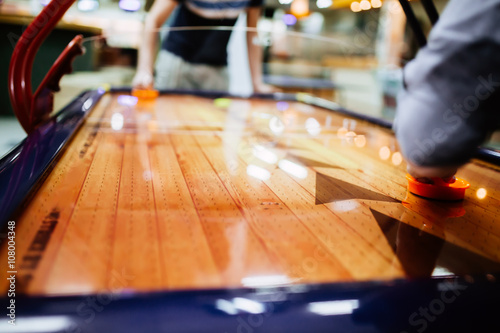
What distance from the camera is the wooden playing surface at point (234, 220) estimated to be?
0.55 m

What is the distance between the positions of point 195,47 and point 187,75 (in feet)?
0.85

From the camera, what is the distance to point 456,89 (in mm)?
597

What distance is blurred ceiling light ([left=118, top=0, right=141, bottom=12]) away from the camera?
8477mm

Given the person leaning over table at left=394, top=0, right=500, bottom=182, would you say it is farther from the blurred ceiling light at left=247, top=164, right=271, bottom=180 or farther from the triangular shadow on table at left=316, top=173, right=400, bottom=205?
the blurred ceiling light at left=247, top=164, right=271, bottom=180

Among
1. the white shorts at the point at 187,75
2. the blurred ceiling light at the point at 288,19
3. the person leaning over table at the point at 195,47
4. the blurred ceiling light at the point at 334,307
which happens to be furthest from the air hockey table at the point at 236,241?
the blurred ceiling light at the point at 288,19

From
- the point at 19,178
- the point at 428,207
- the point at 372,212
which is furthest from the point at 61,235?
the point at 428,207

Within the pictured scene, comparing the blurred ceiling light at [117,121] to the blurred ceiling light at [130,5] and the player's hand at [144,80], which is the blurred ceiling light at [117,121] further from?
the blurred ceiling light at [130,5]

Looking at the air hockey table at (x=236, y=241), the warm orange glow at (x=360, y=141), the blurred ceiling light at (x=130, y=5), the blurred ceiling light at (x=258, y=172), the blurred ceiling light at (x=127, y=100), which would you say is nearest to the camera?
the air hockey table at (x=236, y=241)

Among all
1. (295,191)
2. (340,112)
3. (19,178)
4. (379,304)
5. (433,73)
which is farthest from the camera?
(340,112)

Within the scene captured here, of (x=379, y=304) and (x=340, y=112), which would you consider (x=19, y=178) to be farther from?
(x=340, y=112)

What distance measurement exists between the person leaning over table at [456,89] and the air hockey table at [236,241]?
0.18 m

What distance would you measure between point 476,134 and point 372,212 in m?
0.28

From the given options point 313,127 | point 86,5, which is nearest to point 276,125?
point 313,127

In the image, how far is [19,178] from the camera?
0.80 metres
